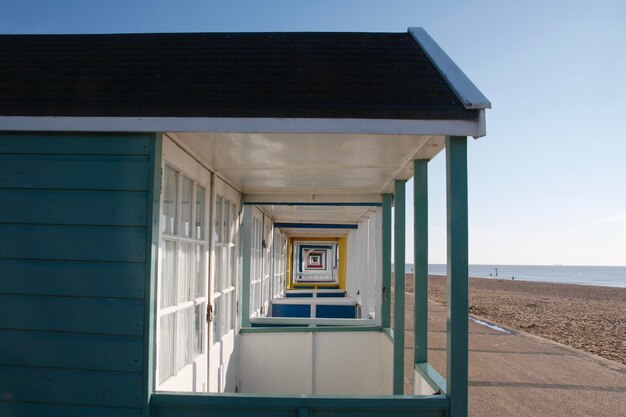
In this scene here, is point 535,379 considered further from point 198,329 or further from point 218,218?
point 198,329

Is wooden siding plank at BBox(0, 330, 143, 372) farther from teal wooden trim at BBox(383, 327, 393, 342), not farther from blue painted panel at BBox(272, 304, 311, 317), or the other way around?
blue painted panel at BBox(272, 304, 311, 317)

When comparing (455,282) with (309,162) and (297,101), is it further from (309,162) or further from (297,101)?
(309,162)

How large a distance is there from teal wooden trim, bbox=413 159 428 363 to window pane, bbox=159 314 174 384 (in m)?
1.83

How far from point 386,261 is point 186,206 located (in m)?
2.84

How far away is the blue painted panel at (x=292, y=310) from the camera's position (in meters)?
10.4

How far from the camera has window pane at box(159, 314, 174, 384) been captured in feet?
10.3

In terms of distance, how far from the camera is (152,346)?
2.80 metres

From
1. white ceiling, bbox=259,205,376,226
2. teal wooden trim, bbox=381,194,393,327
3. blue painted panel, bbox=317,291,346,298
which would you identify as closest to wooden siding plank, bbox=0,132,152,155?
teal wooden trim, bbox=381,194,393,327

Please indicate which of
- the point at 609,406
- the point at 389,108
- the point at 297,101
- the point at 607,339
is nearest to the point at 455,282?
the point at 389,108

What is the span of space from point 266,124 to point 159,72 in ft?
3.19

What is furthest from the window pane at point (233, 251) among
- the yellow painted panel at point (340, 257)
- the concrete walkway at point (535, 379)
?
the yellow painted panel at point (340, 257)

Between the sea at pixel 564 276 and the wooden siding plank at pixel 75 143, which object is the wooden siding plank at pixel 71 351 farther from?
the sea at pixel 564 276

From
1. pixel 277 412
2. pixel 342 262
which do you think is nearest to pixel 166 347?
pixel 277 412

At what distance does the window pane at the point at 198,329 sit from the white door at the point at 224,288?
0.15m
